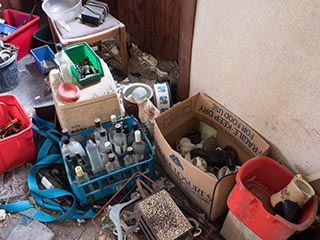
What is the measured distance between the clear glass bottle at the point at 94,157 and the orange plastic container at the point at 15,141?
1.21 ft

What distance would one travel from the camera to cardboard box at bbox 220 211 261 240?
125 cm

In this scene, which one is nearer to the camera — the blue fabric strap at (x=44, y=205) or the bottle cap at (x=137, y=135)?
the bottle cap at (x=137, y=135)

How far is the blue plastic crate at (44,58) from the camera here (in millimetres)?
2182

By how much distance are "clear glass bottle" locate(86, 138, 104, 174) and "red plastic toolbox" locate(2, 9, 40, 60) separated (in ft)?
4.03

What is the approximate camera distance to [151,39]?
94.5 inches

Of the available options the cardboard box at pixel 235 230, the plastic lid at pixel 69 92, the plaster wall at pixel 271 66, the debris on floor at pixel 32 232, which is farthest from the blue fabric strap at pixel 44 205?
the plaster wall at pixel 271 66

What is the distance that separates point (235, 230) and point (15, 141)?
1.16 meters

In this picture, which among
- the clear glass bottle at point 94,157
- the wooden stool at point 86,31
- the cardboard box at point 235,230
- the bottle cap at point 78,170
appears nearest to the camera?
the cardboard box at point 235,230

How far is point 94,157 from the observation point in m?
1.49

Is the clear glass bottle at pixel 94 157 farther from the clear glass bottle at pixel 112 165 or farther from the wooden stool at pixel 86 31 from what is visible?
the wooden stool at pixel 86 31

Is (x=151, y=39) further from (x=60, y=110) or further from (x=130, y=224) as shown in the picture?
(x=130, y=224)

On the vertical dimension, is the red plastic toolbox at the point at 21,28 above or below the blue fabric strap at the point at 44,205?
above

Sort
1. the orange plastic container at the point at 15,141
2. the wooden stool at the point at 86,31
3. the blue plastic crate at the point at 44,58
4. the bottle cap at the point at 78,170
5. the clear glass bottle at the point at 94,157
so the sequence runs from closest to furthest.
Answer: the bottle cap at the point at 78,170, the clear glass bottle at the point at 94,157, the orange plastic container at the point at 15,141, the wooden stool at the point at 86,31, the blue plastic crate at the point at 44,58

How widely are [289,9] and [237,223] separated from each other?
2.81ft
